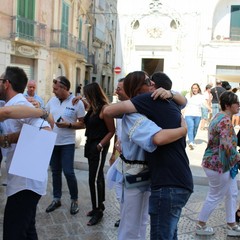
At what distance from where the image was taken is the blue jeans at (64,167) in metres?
4.60

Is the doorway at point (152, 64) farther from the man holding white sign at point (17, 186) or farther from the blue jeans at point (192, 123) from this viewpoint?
the man holding white sign at point (17, 186)

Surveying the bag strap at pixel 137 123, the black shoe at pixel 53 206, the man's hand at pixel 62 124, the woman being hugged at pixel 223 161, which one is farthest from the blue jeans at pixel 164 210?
the black shoe at pixel 53 206

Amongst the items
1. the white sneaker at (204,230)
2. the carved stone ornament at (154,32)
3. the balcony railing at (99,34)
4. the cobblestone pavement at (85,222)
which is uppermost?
the balcony railing at (99,34)

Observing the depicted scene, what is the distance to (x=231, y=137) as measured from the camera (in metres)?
3.74

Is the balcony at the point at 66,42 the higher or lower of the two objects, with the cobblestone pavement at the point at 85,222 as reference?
higher

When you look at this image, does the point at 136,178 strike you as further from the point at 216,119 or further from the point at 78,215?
the point at 78,215

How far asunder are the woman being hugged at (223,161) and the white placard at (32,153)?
75.8 inches

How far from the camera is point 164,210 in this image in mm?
2402

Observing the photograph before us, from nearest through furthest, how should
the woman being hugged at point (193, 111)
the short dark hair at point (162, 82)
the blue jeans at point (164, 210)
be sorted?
the blue jeans at point (164, 210)
the short dark hair at point (162, 82)
the woman being hugged at point (193, 111)

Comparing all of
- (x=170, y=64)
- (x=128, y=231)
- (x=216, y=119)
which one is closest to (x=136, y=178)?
(x=128, y=231)

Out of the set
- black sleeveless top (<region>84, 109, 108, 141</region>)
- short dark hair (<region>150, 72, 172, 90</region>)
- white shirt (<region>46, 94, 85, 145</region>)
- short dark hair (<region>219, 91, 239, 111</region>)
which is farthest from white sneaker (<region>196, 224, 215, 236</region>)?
short dark hair (<region>150, 72, 172, 90</region>)

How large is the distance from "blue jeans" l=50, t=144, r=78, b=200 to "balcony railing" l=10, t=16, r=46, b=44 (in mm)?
15842

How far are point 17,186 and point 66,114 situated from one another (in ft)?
7.03

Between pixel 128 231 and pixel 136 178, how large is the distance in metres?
0.44
